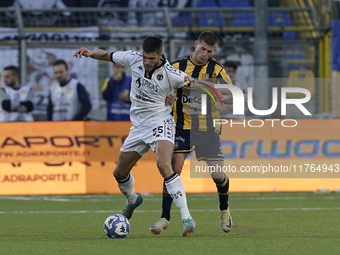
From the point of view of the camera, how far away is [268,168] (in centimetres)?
1197

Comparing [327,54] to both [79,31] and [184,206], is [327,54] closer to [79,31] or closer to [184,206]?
[79,31]

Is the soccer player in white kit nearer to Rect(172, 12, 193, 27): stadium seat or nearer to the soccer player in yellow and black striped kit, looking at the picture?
the soccer player in yellow and black striped kit

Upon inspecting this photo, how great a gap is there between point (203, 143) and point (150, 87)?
3.28 feet

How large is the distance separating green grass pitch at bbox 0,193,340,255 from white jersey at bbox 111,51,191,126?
3.87 ft

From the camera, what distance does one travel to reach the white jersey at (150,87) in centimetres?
691

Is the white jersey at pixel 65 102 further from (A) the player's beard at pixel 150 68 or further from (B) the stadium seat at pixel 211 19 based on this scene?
(A) the player's beard at pixel 150 68

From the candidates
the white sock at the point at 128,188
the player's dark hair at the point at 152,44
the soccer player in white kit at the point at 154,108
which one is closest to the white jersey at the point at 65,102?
the white sock at the point at 128,188

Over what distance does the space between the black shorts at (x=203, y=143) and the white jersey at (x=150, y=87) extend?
0.43m

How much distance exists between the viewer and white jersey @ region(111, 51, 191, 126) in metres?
6.91

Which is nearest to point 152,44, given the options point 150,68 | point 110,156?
point 150,68

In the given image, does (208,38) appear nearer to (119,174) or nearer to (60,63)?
(119,174)

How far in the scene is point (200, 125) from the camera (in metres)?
7.58

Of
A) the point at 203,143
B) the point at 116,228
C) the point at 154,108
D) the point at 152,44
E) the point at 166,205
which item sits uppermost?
the point at 152,44

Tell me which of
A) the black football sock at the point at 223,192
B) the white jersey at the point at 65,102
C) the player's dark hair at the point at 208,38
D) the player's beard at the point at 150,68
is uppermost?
the player's dark hair at the point at 208,38
